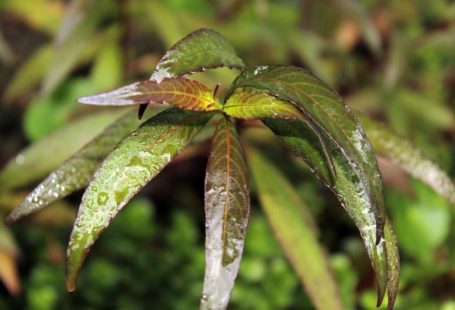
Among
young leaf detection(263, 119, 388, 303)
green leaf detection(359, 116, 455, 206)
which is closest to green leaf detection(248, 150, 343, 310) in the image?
green leaf detection(359, 116, 455, 206)

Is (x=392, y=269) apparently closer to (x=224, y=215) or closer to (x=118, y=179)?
(x=224, y=215)

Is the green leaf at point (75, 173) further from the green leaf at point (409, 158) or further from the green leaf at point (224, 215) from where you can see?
the green leaf at point (409, 158)

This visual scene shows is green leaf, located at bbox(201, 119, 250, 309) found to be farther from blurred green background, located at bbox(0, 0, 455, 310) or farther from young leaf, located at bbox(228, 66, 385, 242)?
blurred green background, located at bbox(0, 0, 455, 310)

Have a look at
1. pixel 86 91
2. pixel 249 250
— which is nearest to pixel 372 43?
pixel 249 250

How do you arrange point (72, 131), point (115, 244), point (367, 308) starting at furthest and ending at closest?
point (115, 244)
point (367, 308)
point (72, 131)

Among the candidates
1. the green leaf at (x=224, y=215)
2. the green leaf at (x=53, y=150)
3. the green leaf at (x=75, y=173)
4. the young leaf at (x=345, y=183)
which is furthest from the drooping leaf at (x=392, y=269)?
the green leaf at (x=53, y=150)

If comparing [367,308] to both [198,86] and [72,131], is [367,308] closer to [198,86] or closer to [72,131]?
[72,131]
